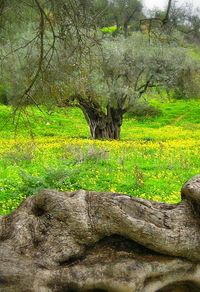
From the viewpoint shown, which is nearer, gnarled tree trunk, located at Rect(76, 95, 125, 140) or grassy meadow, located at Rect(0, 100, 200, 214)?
grassy meadow, located at Rect(0, 100, 200, 214)

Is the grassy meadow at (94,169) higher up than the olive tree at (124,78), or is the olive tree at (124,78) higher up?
the olive tree at (124,78)

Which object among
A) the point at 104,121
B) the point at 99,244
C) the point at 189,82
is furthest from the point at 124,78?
the point at 99,244

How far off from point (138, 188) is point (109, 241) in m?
8.69

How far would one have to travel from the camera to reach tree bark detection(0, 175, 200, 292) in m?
5.77

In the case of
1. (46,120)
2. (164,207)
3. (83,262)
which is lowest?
(46,120)

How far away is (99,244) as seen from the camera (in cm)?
625

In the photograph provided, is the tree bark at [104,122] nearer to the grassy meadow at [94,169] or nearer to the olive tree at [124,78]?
the olive tree at [124,78]

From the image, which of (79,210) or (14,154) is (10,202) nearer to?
(79,210)

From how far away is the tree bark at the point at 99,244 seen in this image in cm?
577

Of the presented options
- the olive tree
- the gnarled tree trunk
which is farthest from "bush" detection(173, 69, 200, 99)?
the gnarled tree trunk

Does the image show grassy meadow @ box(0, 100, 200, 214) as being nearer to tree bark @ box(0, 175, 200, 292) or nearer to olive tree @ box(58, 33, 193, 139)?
tree bark @ box(0, 175, 200, 292)

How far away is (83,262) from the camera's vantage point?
234 inches

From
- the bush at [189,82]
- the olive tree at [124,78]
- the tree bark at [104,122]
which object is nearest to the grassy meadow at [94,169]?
the olive tree at [124,78]

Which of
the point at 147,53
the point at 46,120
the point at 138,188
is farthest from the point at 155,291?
the point at 46,120
